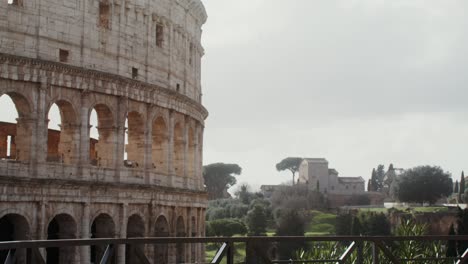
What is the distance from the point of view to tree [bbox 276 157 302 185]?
4889 inches

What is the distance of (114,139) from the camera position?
85.2ft

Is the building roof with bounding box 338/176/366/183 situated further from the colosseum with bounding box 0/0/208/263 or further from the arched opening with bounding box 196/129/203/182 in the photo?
the colosseum with bounding box 0/0/208/263

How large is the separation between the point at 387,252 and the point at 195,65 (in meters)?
24.7

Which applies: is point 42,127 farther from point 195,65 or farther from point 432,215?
point 432,215

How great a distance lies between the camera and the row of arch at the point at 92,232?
22844 millimetres

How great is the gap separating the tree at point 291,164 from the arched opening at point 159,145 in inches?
3758

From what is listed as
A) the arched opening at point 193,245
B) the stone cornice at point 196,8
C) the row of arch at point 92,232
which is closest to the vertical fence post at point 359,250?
the row of arch at point 92,232

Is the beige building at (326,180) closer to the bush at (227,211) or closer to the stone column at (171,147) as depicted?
the bush at (227,211)

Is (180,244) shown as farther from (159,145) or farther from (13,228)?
(13,228)

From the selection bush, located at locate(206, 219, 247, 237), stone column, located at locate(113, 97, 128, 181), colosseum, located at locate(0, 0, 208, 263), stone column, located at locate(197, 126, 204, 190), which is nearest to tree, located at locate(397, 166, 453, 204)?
bush, located at locate(206, 219, 247, 237)

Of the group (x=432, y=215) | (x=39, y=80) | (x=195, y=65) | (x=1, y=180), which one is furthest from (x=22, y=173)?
(x=432, y=215)

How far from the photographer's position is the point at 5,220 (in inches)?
926

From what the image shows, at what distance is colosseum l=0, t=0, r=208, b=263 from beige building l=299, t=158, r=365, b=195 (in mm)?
74476

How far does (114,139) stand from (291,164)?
3926 inches
